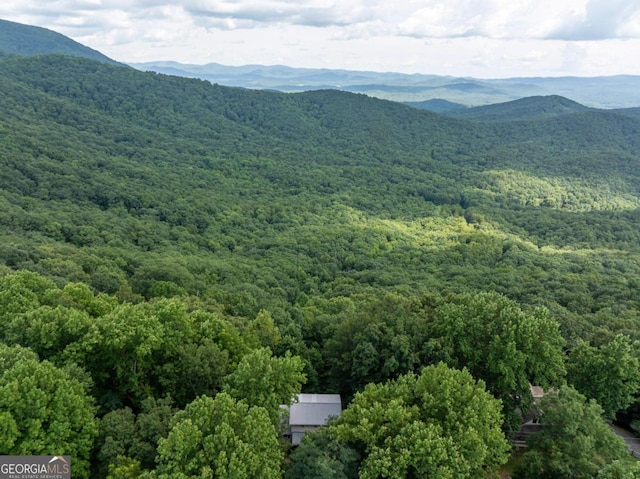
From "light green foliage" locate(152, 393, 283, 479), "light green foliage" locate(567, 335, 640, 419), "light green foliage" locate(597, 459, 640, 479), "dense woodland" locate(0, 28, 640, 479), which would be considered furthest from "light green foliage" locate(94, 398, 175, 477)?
"light green foliage" locate(567, 335, 640, 419)

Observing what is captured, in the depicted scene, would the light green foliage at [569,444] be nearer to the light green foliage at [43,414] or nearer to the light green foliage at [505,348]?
the light green foliage at [505,348]

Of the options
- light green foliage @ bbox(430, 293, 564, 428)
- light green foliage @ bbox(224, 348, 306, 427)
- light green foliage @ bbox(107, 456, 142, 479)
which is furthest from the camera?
light green foliage @ bbox(430, 293, 564, 428)

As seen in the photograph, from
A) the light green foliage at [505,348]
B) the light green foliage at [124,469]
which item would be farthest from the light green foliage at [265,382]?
the light green foliage at [505,348]

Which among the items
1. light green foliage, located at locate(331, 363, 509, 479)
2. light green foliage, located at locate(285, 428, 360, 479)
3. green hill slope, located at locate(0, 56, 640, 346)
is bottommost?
green hill slope, located at locate(0, 56, 640, 346)

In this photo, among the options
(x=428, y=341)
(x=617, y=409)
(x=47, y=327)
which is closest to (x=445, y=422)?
(x=428, y=341)

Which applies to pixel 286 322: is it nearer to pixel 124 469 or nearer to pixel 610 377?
pixel 124 469

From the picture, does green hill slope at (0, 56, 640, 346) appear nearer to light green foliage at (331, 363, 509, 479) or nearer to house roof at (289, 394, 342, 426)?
house roof at (289, 394, 342, 426)

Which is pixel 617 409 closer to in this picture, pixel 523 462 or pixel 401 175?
pixel 523 462

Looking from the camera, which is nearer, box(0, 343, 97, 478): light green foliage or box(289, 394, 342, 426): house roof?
box(0, 343, 97, 478): light green foliage
